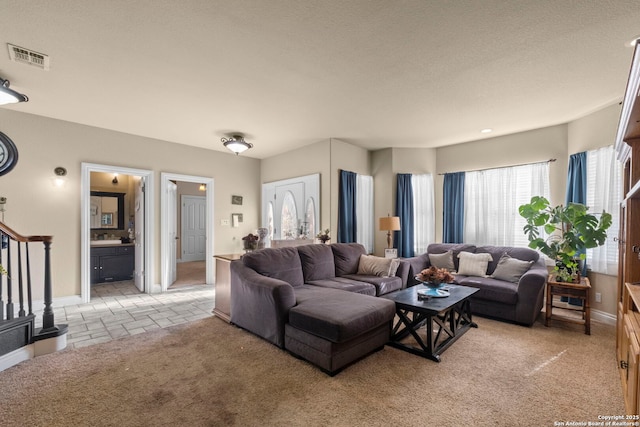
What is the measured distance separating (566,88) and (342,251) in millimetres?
3220

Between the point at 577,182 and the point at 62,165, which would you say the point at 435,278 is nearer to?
the point at 577,182

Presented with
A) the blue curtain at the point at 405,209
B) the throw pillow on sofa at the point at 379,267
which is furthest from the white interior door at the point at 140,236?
the blue curtain at the point at 405,209

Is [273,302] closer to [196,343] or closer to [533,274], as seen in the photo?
[196,343]

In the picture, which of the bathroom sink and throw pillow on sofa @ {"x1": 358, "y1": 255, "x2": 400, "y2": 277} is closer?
throw pillow on sofa @ {"x1": 358, "y1": 255, "x2": 400, "y2": 277}

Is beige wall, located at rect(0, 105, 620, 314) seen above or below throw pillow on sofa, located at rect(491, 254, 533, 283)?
above

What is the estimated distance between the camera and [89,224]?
4.51 meters

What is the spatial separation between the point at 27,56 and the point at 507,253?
5866 millimetres

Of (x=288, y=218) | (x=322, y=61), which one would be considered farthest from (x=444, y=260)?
(x=322, y=61)

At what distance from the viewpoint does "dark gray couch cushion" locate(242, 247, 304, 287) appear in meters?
3.35

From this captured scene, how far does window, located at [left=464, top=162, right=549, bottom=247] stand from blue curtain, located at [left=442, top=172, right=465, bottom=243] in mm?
85

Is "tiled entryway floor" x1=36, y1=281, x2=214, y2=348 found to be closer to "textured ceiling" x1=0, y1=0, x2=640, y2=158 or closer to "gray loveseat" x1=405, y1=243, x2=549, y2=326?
"textured ceiling" x1=0, y1=0, x2=640, y2=158

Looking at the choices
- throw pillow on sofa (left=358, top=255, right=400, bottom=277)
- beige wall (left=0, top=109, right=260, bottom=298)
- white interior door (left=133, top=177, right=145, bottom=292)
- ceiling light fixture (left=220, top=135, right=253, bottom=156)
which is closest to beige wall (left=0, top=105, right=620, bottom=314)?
beige wall (left=0, top=109, right=260, bottom=298)

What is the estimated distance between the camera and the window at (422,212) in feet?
18.4

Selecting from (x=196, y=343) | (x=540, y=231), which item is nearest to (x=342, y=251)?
(x=196, y=343)
